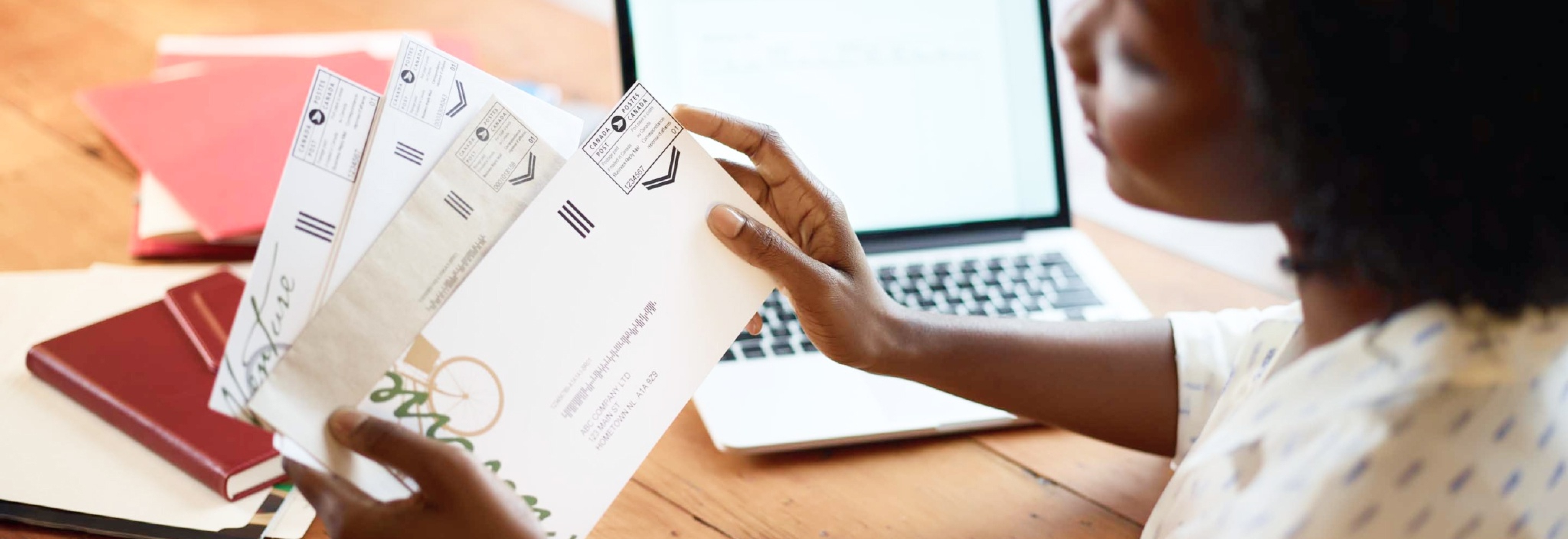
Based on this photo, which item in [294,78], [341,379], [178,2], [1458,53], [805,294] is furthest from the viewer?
[178,2]

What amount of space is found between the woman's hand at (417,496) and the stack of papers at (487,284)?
0.01 m

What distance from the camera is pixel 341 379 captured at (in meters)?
0.51

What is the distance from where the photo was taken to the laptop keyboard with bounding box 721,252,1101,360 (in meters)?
0.81

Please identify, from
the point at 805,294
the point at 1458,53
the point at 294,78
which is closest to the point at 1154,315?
the point at 805,294

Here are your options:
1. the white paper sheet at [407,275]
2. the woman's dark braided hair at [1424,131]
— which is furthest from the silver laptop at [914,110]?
the woman's dark braided hair at [1424,131]

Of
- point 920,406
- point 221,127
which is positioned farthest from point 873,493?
point 221,127

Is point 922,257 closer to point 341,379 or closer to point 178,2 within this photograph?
point 341,379

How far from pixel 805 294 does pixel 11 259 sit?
661 mm

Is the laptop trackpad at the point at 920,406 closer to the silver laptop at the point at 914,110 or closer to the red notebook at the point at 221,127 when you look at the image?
the silver laptop at the point at 914,110

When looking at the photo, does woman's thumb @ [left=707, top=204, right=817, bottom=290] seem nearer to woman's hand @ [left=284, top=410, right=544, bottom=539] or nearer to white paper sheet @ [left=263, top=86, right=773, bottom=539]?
white paper sheet @ [left=263, top=86, right=773, bottom=539]

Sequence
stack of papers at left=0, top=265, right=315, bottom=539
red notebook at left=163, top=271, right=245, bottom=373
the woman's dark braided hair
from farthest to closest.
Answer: red notebook at left=163, top=271, right=245, bottom=373, stack of papers at left=0, top=265, right=315, bottom=539, the woman's dark braided hair

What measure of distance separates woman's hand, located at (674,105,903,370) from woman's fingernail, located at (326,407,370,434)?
0.20 meters

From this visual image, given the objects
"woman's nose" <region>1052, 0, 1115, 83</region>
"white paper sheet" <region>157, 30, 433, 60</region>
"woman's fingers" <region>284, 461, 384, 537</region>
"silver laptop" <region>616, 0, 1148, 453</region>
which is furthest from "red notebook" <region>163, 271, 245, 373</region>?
"woman's nose" <region>1052, 0, 1115, 83</region>

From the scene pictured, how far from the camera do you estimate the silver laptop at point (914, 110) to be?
0.88m
